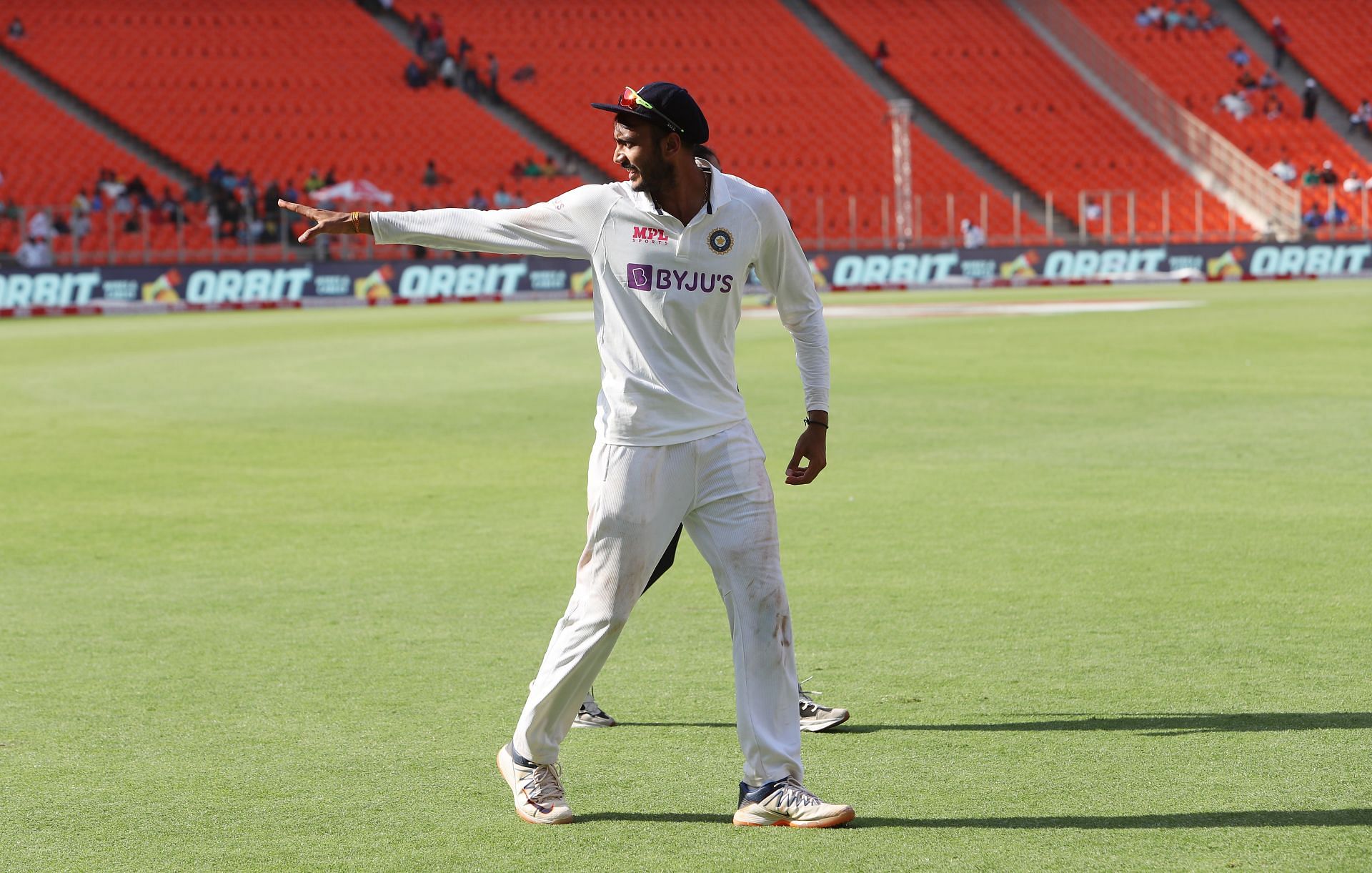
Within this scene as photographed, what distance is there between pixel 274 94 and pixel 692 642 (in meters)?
42.8

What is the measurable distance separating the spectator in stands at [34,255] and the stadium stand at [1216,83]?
3315 centimetres

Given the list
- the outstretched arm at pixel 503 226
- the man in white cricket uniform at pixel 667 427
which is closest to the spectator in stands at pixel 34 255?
the outstretched arm at pixel 503 226

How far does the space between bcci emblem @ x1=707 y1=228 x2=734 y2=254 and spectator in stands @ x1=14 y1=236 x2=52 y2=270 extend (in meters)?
34.3

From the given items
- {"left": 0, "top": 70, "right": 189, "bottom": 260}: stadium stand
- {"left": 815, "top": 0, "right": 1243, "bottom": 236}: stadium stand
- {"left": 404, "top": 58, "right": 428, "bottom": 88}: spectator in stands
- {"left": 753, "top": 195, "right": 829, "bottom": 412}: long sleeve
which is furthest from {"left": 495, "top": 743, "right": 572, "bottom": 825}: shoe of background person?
{"left": 404, "top": 58, "right": 428, "bottom": 88}: spectator in stands

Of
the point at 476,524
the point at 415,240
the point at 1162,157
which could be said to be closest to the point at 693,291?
the point at 415,240

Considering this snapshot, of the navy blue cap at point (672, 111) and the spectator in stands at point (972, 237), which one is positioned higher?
the navy blue cap at point (672, 111)

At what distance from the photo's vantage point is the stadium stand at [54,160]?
38.8 metres

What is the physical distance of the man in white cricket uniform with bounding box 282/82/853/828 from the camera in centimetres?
482

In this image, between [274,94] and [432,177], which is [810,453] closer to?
[432,177]

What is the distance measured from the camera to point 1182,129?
5044cm

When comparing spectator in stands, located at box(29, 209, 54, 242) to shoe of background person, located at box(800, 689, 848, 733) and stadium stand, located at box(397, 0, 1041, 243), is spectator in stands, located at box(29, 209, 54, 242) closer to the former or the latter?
stadium stand, located at box(397, 0, 1041, 243)

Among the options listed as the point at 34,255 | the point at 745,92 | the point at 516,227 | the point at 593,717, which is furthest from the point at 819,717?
the point at 745,92

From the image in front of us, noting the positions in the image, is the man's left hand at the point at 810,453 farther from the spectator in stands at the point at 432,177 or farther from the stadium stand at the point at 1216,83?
the stadium stand at the point at 1216,83

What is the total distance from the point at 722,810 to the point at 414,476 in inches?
313
